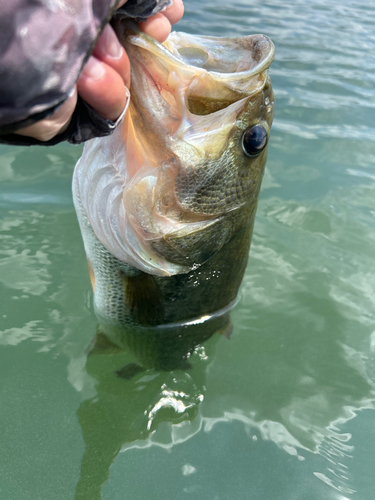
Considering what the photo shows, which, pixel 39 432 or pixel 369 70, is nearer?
pixel 39 432

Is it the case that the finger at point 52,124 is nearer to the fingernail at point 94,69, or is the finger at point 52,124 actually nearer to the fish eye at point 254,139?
the fingernail at point 94,69

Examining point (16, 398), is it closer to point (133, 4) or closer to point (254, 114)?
point (254, 114)

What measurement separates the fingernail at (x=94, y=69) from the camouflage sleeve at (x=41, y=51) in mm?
69


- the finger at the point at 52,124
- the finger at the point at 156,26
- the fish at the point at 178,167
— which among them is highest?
the finger at the point at 156,26

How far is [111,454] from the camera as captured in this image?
210 cm

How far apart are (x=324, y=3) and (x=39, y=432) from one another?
9616 mm

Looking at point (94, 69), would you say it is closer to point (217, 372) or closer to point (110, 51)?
point (110, 51)

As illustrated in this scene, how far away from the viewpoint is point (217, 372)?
8.25ft

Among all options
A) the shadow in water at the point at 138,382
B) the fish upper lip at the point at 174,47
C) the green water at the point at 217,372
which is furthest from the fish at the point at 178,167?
the green water at the point at 217,372

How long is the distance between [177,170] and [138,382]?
4.30ft

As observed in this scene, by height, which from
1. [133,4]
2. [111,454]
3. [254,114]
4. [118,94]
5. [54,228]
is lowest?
[111,454]

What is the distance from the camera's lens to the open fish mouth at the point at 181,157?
1.35 m

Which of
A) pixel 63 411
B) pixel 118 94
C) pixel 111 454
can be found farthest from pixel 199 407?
pixel 118 94

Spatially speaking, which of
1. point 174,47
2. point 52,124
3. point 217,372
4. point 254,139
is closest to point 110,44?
point 52,124
